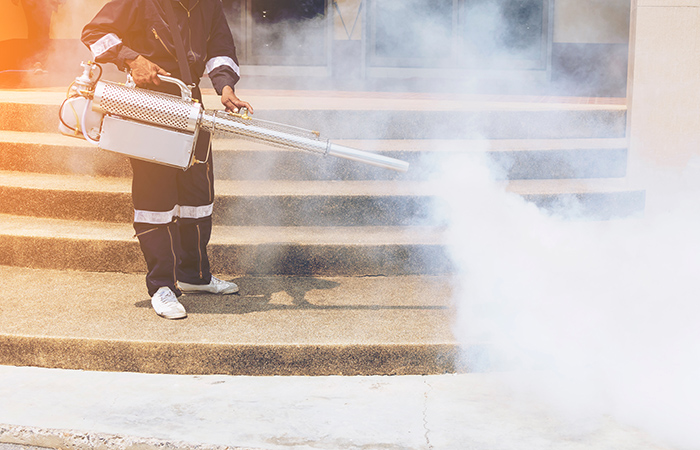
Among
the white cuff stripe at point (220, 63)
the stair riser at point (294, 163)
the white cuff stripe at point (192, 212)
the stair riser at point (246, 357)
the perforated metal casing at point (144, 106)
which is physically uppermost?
the white cuff stripe at point (220, 63)

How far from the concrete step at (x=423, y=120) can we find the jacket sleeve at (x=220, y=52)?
1.50 meters

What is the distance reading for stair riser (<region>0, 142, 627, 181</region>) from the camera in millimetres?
4410

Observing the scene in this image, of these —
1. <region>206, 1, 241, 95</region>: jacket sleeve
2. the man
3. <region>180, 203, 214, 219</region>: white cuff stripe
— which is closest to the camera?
the man

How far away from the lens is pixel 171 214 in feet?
10.5

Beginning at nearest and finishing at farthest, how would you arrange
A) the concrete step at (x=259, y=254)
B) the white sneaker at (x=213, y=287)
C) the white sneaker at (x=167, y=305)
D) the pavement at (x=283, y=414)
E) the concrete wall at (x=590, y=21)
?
the pavement at (x=283, y=414), the white sneaker at (x=167, y=305), the white sneaker at (x=213, y=287), the concrete step at (x=259, y=254), the concrete wall at (x=590, y=21)

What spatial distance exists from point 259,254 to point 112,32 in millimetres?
1385

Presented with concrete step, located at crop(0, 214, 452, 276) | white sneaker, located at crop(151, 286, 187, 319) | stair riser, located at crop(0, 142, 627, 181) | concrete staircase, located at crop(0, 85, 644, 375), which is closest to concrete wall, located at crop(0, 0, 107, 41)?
concrete staircase, located at crop(0, 85, 644, 375)

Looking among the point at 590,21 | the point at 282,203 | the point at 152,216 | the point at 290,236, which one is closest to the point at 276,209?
the point at 282,203

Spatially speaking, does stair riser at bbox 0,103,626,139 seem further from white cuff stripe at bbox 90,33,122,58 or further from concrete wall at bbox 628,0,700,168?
white cuff stripe at bbox 90,33,122,58

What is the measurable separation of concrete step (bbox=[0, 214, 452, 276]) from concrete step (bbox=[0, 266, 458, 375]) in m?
0.31

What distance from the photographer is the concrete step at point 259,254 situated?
3734 mm

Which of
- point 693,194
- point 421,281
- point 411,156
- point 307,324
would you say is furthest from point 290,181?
point 693,194

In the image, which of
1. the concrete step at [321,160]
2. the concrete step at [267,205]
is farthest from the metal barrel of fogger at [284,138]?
the concrete step at [321,160]

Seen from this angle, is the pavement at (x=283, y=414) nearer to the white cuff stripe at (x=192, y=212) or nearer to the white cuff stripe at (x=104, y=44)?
the white cuff stripe at (x=192, y=212)
